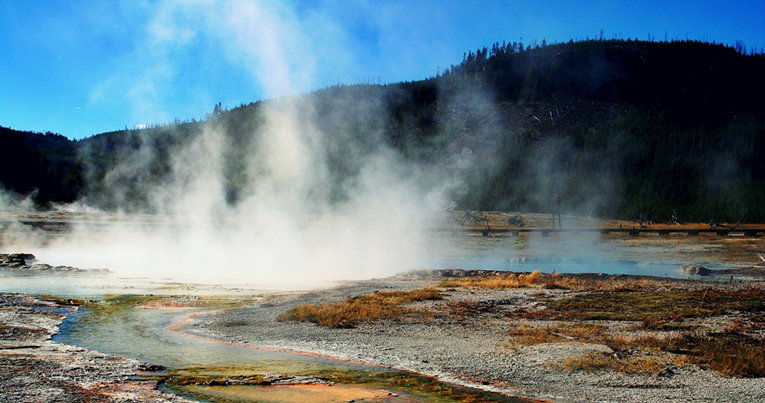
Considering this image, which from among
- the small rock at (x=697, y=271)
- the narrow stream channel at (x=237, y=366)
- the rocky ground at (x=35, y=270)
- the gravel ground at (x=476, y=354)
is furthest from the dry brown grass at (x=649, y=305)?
the rocky ground at (x=35, y=270)

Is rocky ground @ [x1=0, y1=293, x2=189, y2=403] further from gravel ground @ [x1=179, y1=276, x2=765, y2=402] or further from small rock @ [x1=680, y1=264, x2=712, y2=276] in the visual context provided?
small rock @ [x1=680, y1=264, x2=712, y2=276]

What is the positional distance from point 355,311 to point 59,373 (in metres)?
7.85

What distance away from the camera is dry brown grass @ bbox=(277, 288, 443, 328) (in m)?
15.0

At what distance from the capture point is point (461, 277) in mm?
26469

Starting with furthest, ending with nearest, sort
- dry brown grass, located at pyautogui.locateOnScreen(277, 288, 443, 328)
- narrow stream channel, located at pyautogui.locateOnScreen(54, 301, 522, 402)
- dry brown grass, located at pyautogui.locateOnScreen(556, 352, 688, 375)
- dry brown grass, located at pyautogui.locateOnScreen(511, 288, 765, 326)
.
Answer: dry brown grass, located at pyautogui.locateOnScreen(277, 288, 443, 328) → dry brown grass, located at pyautogui.locateOnScreen(511, 288, 765, 326) → dry brown grass, located at pyautogui.locateOnScreen(556, 352, 688, 375) → narrow stream channel, located at pyautogui.locateOnScreen(54, 301, 522, 402)

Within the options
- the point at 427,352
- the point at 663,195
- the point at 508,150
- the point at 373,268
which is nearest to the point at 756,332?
the point at 427,352

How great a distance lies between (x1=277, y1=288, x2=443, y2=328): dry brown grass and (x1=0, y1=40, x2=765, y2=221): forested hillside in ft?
164

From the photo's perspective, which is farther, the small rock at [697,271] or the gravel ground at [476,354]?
the small rock at [697,271]

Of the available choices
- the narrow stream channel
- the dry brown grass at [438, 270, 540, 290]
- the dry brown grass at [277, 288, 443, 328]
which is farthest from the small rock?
the narrow stream channel

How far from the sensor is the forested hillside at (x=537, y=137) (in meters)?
85.8

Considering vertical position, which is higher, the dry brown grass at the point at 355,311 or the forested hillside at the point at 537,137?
the forested hillside at the point at 537,137

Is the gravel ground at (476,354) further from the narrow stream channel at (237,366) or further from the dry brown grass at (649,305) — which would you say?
the dry brown grass at (649,305)

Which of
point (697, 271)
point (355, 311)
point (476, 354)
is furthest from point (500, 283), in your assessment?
point (697, 271)

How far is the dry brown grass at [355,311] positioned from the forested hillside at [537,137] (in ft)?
164
